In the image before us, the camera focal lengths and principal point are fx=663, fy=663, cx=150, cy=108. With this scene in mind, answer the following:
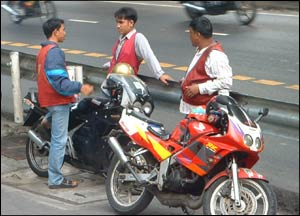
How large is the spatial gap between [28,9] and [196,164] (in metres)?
15.0

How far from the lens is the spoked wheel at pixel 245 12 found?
1762 centimetres

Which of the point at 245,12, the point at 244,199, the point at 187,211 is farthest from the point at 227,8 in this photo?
the point at 244,199

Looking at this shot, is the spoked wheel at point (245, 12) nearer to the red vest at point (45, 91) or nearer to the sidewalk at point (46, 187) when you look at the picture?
the sidewalk at point (46, 187)

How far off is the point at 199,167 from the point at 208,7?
1321 cm

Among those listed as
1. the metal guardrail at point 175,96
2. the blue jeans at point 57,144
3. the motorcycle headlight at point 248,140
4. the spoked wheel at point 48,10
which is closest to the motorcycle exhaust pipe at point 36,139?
the blue jeans at point 57,144

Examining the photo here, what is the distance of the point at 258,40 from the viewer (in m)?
14.9

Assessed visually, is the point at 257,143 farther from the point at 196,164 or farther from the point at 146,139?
the point at 146,139

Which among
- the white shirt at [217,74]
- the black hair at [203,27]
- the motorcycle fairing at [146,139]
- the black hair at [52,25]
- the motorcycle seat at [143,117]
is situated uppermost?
the black hair at [203,27]

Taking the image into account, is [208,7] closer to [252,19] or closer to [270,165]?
[252,19]

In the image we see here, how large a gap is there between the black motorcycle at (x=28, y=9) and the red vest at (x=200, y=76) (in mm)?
14156

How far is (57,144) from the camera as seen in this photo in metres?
6.25

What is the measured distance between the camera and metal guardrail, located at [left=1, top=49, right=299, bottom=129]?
557 cm

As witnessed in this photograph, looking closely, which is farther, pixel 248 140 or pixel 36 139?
pixel 36 139

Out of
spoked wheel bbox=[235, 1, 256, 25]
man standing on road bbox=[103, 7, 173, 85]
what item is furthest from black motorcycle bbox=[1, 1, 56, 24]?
man standing on road bbox=[103, 7, 173, 85]
